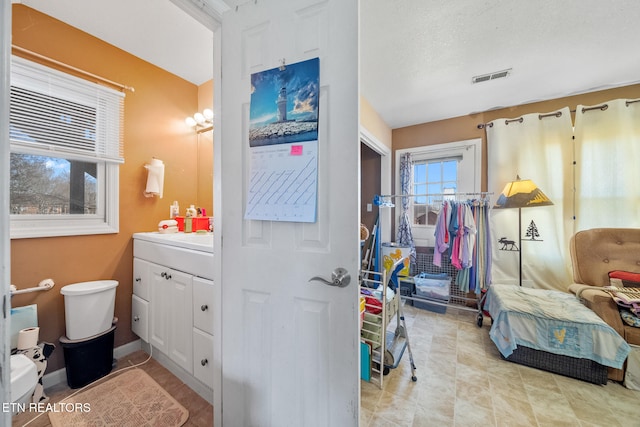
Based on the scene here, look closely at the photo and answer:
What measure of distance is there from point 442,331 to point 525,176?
208 centimetres

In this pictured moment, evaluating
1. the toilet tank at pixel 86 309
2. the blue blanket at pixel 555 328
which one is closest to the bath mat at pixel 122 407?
the toilet tank at pixel 86 309

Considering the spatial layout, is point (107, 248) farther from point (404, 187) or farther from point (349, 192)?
point (404, 187)

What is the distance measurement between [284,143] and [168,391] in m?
1.83

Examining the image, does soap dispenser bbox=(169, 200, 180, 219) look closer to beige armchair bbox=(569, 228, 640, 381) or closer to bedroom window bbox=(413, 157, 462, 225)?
bedroom window bbox=(413, 157, 462, 225)

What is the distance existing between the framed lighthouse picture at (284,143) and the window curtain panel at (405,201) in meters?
2.72

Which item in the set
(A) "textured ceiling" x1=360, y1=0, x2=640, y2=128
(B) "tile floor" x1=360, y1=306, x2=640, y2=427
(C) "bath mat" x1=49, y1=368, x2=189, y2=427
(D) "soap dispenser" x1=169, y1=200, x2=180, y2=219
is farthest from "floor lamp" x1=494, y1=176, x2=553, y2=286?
(D) "soap dispenser" x1=169, y1=200, x2=180, y2=219

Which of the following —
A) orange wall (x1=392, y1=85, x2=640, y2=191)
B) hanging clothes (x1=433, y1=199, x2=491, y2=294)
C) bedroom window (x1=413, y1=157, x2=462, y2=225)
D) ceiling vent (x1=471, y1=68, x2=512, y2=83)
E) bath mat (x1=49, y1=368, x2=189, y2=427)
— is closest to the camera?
bath mat (x1=49, y1=368, x2=189, y2=427)

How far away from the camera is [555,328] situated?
173cm

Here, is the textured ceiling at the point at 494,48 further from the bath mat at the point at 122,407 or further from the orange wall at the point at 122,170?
the bath mat at the point at 122,407

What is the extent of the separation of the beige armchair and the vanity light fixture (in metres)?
3.68

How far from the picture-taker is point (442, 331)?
2395 millimetres

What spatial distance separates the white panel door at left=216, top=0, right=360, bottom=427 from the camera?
0.85 m

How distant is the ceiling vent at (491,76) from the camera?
7.09ft

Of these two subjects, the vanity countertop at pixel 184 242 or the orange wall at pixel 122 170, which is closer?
the vanity countertop at pixel 184 242
